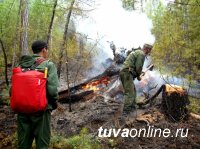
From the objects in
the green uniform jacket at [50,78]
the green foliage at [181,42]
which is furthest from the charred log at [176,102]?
the green foliage at [181,42]

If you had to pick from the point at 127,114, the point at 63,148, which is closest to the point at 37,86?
the point at 63,148

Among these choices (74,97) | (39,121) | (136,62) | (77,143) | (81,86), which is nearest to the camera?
(39,121)

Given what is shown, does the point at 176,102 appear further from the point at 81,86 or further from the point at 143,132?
the point at 81,86

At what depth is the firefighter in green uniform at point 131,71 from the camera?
28.0ft

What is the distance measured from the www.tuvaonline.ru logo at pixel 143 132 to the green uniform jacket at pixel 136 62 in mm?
1962

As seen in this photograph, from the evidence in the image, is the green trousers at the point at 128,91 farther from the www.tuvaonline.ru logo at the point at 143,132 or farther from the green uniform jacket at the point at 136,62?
the www.tuvaonline.ru logo at the point at 143,132

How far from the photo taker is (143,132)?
7293mm

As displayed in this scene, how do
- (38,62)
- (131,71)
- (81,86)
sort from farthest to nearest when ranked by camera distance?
1. (81,86)
2. (131,71)
3. (38,62)

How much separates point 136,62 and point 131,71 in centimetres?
34

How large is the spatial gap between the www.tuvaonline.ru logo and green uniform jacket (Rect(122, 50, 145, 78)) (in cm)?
196

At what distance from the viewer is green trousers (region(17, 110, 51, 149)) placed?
418 cm

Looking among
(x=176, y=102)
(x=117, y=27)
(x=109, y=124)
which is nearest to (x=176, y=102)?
(x=176, y=102)

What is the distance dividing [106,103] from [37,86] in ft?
20.4

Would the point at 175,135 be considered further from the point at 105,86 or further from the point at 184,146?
the point at 105,86
